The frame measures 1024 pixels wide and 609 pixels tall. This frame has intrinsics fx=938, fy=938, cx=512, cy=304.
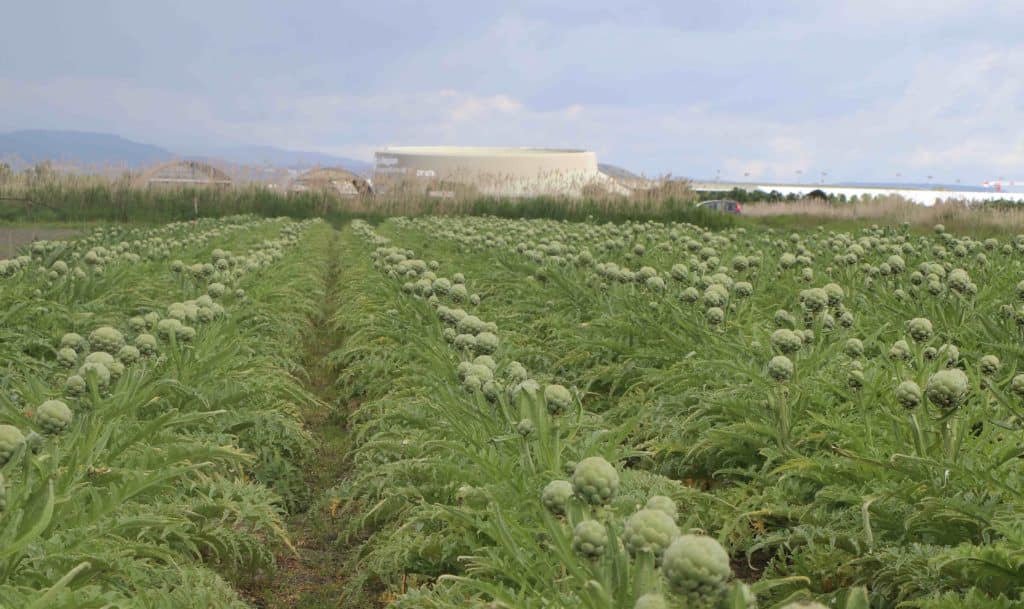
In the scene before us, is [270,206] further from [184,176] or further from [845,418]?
[845,418]

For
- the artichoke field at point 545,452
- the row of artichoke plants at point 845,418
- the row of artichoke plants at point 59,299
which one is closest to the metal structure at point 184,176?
the row of artichoke plants at point 59,299

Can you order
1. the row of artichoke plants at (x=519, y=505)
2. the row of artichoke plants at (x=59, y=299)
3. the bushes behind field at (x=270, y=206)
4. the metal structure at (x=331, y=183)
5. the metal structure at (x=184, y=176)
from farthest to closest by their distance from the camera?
1. the metal structure at (x=331, y=183)
2. the metal structure at (x=184, y=176)
3. the bushes behind field at (x=270, y=206)
4. the row of artichoke plants at (x=59, y=299)
5. the row of artichoke plants at (x=519, y=505)

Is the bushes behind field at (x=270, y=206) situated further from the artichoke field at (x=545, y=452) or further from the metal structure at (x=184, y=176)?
the artichoke field at (x=545, y=452)

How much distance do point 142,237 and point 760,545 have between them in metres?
13.8

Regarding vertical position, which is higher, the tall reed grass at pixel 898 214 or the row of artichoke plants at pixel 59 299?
the tall reed grass at pixel 898 214

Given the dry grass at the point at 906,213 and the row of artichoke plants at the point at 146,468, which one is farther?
the dry grass at the point at 906,213

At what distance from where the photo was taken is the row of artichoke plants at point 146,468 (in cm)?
297

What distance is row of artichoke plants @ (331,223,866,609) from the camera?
6.57ft

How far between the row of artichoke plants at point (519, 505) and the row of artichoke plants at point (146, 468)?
0.62 metres

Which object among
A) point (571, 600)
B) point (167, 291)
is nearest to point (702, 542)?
point (571, 600)

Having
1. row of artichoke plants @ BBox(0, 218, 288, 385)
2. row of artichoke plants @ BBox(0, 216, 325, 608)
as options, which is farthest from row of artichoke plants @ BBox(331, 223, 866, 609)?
row of artichoke plants @ BBox(0, 218, 288, 385)

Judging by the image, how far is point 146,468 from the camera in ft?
13.4

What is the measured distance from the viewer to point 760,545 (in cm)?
365

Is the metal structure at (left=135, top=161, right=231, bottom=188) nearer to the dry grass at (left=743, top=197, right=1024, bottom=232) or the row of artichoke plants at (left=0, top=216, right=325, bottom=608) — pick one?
the dry grass at (left=743, top=197, right=1024, bottom=232)
